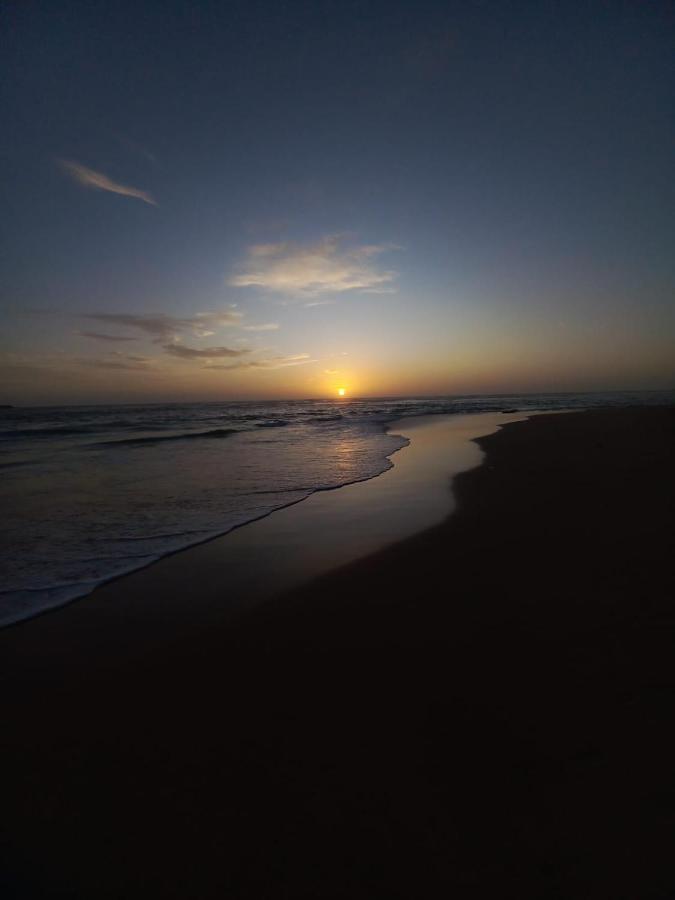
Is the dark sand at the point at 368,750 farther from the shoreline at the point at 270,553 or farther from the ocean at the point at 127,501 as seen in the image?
the ocean at the point at 127,501

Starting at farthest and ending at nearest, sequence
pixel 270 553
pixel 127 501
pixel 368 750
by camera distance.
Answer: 1. pixel 127 501
2. pixel 270 553
3. pixel 368 750

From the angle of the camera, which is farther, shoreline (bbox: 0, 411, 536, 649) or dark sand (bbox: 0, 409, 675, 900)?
shoreline (bbox: 0, 411, 536, 649)

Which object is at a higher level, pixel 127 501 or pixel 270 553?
pixel 127 501

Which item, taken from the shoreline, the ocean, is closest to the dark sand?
the shoreline

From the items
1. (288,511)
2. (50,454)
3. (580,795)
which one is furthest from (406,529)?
(50,454)

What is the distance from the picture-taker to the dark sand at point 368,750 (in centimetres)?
187

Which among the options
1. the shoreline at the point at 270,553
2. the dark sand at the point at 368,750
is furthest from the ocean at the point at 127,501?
the dark sand at the point at 368,750

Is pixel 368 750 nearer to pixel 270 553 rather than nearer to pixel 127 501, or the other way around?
pixel 270 553

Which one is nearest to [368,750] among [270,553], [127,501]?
[270,553]

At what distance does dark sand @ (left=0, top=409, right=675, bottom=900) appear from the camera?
1870mm

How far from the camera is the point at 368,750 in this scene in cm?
247

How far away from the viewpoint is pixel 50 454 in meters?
18.7

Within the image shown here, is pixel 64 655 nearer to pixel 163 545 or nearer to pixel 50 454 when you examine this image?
pixel 163 545

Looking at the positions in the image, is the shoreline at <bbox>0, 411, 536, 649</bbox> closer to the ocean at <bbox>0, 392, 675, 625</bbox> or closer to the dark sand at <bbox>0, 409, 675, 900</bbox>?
the ocean at <bbox>0, 392, 675, 625</bbox>
